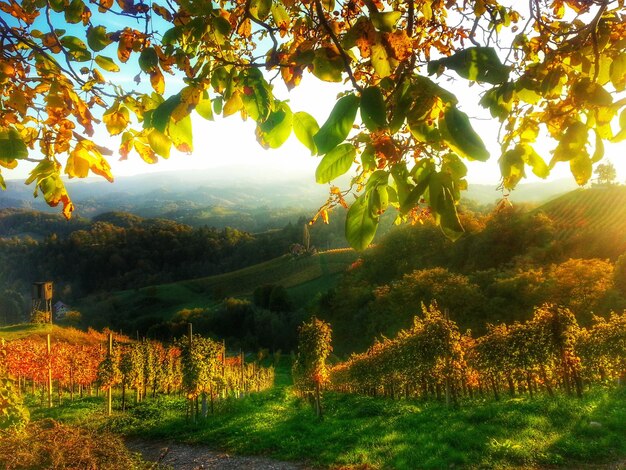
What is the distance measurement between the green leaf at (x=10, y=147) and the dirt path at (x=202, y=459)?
27.6 feet

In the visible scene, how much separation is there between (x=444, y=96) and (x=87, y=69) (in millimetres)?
1252

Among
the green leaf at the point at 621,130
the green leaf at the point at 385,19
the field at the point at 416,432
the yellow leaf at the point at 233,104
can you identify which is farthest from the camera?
the field at the point at 416,432

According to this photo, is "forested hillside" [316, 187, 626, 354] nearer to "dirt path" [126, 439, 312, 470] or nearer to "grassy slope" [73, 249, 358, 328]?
"dirt path" [126, 439, 312, 470]

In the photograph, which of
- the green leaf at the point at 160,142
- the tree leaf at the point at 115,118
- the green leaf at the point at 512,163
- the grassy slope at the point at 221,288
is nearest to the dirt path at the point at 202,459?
the tree leaf at the point at 115,118

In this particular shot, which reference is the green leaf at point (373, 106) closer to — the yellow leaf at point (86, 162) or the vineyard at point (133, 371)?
the yellow leaf at point (86, 162)

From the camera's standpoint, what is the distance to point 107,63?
4.50ft

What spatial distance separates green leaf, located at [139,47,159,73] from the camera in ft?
3.82

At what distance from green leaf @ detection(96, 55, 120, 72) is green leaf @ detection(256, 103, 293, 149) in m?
0.66

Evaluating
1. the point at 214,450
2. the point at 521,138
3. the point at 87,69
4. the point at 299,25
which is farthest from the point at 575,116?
the point at 214,450

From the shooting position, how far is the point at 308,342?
1388 centimetres

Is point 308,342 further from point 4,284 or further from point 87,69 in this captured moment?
point 4,284

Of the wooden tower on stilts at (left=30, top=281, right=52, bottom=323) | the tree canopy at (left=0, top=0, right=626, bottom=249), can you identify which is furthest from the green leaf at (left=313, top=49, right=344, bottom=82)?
the wooden tower on stilts at (left=30, top=281, right=52, bottom=323)

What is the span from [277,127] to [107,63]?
29.1 inches

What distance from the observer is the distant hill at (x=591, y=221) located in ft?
88.1
